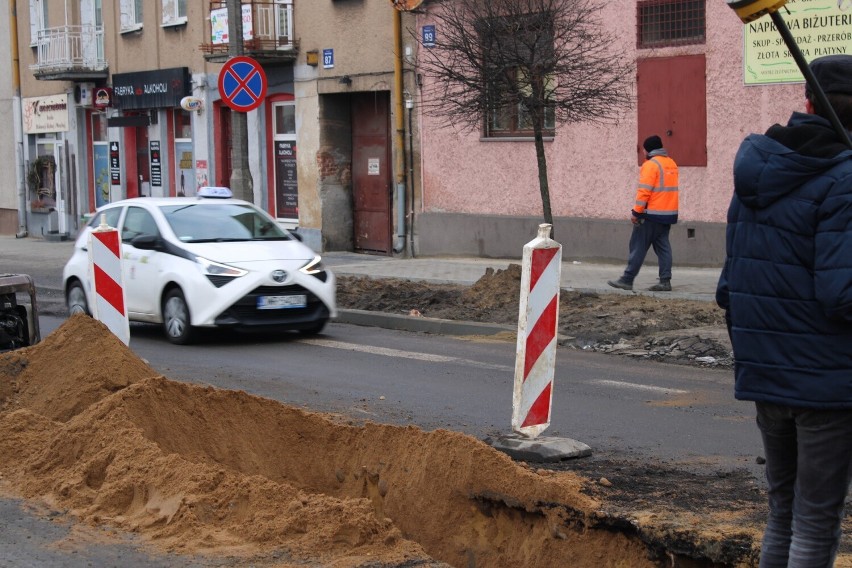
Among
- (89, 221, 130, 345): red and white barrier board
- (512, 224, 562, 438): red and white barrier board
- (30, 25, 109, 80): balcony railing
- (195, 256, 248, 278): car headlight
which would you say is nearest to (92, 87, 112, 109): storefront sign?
(30, 25, 109, 80): balcony railing

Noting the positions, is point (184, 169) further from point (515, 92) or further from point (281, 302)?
point (281, 302)

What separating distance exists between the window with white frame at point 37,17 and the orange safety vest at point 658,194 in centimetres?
2436

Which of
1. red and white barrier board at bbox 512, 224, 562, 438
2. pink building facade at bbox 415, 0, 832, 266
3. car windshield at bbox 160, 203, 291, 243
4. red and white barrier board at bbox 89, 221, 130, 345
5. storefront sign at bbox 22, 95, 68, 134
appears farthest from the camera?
storefront sign at bbox 22, 95, 68, 134

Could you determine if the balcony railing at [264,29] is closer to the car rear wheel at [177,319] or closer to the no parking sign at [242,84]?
the no parking sign at [242,84]

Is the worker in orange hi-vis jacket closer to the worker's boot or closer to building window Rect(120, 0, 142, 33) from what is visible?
the worker's boot

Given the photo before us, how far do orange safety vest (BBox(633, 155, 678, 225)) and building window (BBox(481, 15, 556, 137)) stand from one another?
59.8 inches

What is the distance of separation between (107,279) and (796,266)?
24.1 ft

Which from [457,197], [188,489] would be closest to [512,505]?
[188,489]

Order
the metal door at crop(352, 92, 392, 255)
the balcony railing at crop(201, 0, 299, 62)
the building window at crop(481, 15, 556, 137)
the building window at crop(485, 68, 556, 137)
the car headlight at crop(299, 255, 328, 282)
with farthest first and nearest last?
the balcony railing at crop(201, 0, 299, 62) → the metal door at crop(352, 92, 392, 255) → the building window at crop(485, 68, 556, 137) → the building window at crop(481, 15, 556, 137) → the car headlight at crop(299, 255, 328, 282)

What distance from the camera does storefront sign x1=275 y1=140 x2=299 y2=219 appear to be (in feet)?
86.4

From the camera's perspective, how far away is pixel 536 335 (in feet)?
23.2

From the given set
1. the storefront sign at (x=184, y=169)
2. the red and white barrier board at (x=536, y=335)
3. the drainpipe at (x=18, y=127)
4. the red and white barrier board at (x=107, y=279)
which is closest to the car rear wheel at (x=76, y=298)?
the red and white barrier board at (x=107, y=279)

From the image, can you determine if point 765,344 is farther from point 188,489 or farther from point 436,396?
point 436,396

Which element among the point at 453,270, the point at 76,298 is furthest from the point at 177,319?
the point at 453,270
